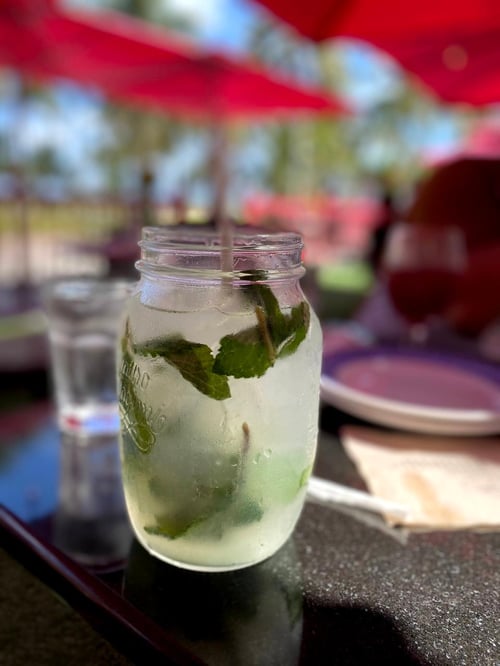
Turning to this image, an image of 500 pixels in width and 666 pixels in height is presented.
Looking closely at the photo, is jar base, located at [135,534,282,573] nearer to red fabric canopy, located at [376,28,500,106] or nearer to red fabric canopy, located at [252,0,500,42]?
red fabric canopy, located at [252,0,500,42]

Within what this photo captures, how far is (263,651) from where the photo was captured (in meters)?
0.44

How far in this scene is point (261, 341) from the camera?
0.47 m

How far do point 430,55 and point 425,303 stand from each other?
312 cm

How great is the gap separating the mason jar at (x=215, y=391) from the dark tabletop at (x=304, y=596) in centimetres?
4

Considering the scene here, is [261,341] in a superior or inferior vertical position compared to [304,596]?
superior

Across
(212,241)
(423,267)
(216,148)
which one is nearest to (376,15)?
(423,267)

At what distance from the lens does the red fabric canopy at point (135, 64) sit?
4.25 m

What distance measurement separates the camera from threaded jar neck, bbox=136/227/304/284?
472mm

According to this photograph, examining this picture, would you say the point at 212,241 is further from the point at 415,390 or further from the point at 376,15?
the point at 376,15

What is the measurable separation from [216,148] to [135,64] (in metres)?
4.44

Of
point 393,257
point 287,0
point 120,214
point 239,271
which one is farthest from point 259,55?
point 239,271

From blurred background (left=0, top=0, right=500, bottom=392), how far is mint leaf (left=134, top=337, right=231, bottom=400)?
0.54 feet

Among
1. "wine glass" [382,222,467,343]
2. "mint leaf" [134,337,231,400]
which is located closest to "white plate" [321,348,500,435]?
"wine glass" [382,222,467,343]

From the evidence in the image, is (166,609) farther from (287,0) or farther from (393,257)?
(287,0)
